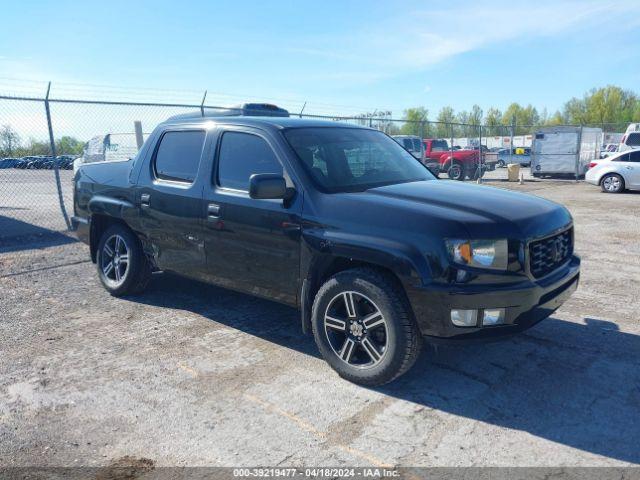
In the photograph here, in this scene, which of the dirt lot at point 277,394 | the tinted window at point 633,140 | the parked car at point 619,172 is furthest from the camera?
the tinted window at point 633,140

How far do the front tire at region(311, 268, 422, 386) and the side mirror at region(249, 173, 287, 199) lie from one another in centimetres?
73

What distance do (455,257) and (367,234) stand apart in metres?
0.58

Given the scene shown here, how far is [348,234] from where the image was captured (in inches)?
138

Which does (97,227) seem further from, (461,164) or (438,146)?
(438,146)

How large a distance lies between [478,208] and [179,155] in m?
2.76

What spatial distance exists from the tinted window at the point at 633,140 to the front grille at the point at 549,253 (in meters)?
23.1

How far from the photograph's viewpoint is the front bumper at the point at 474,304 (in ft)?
10.3

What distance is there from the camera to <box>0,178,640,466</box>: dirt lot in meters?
2.89

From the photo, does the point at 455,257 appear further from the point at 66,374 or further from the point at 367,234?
the point at 66,374

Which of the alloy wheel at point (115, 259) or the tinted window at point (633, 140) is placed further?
the tinted window at point (633, 140)

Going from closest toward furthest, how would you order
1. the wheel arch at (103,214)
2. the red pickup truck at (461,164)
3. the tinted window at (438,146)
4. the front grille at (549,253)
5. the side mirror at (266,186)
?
the front grille at (549,253) < the side mirror at (266,186) < the wheel arch at (103,214) < the red pickup truck at (461,164) < the tinted window at (438,146)

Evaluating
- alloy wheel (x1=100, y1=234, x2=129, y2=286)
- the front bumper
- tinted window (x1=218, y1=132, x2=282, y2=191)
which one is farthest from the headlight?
alloy wheel (x1=100, y1=234, x2=129, y2=286)

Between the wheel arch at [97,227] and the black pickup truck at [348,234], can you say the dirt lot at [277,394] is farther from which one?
the wheel arch at [97,227]

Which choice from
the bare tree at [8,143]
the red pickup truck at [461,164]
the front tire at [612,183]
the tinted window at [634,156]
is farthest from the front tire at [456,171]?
the bare tree at [8,143]
